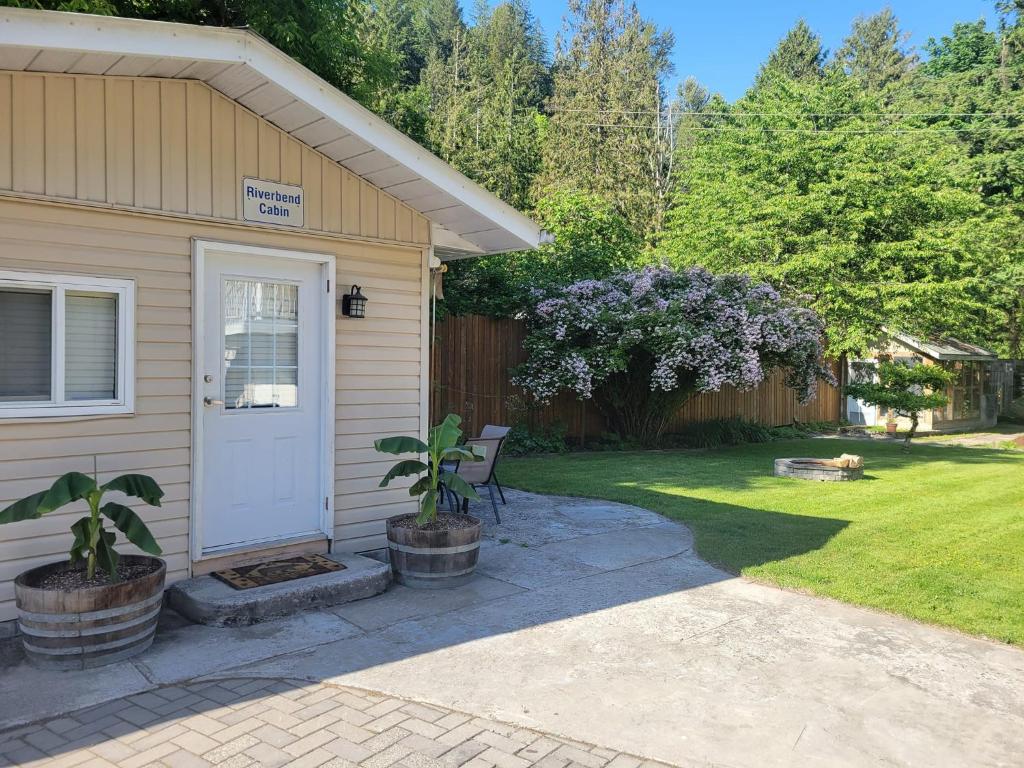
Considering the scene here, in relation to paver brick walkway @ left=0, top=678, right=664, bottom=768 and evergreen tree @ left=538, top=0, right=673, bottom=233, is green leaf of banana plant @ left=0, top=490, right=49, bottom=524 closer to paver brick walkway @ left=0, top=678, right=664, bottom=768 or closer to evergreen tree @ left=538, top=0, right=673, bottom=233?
paver brick walkway @ left=0, top=678, right=664, bottom=768

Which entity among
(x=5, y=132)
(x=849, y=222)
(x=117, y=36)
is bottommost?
(x=5, y=132)

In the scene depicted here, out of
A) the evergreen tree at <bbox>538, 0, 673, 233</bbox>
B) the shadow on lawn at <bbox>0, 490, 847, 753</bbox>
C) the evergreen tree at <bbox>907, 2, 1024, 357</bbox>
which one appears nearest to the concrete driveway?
the shadow on lawn at <bbox>0, 490, 847, 753</bbox>

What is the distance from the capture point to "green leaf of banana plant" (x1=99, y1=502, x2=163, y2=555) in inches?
152

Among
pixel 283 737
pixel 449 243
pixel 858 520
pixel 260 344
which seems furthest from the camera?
pixel 858 520

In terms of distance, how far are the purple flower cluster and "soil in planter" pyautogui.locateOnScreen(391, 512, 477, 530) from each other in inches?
277

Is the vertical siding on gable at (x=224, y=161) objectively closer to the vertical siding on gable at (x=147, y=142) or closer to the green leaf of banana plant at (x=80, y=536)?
the vertical siding on gable at (x=147, y=142)

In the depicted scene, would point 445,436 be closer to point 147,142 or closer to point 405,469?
point 405,469

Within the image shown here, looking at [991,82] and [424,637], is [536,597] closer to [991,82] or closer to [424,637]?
[424,637]

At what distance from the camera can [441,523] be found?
5355mm

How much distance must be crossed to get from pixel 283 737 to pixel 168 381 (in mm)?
2535

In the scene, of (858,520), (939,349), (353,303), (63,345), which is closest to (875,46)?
(939,349)

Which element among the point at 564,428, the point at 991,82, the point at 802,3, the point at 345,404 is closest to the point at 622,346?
the point at 564,428

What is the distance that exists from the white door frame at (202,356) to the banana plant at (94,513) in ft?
2.73

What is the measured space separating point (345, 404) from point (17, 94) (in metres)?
2.75
